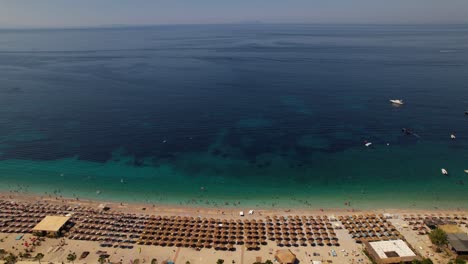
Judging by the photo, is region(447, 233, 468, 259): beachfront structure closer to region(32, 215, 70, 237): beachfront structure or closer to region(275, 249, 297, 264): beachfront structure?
region(275, 249, 297, 264): beachfront structure

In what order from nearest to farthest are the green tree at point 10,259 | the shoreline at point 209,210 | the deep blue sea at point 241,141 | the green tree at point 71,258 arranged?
the green tree at point 10,259 → the green tree at point 71,258 → the shoreline at point 209,210 → the deep blue sea at point 241,141

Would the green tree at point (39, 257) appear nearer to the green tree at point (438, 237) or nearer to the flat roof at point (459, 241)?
the green tree at point (438, 237)

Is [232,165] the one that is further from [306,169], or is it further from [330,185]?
[330,185]

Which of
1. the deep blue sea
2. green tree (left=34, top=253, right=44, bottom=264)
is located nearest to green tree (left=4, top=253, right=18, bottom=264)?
green tree (left=34, top=253, right=44, bottom=264)

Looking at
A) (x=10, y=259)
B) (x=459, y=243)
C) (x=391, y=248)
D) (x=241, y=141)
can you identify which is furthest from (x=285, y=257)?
(x=241, y=141)

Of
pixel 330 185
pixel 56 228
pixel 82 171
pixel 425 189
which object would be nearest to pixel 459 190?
pixel 425 189

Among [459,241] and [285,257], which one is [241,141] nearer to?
[285,257]

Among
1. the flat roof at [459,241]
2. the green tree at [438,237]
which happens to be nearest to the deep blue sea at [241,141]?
the flat roof at [459,241]
